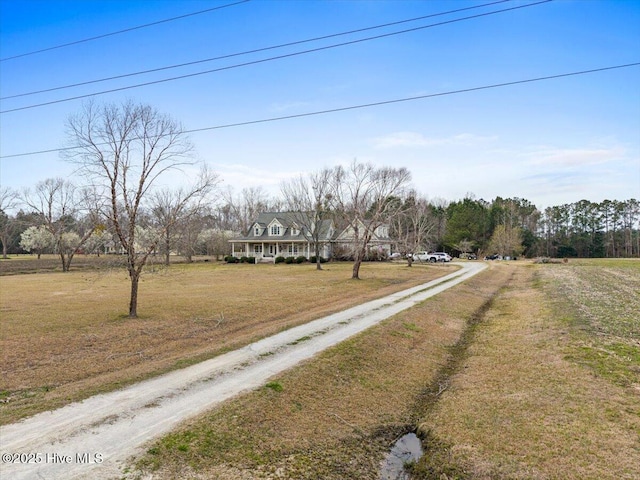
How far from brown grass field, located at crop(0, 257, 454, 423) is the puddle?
5025 millimetres

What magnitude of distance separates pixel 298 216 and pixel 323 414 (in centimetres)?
4897

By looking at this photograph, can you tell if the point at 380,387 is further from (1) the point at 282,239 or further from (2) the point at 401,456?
(1) the point at 282,239

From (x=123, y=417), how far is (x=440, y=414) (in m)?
5.20

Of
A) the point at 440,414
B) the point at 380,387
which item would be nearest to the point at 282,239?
the point at 380,387

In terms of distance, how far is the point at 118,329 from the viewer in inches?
514

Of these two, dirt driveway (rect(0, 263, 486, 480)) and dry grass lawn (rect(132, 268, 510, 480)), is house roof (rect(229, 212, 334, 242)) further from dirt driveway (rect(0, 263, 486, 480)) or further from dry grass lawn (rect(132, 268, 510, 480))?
dirt driveway (rect(0, 263, 486, 480))

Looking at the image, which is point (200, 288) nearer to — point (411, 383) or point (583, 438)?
point (411, 383)

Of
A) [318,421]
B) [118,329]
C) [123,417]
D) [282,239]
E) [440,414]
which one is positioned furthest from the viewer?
[282,239]

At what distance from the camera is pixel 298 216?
55.7 metres

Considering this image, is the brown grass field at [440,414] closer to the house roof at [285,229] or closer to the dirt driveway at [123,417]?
the dirt driveway at [123,417]

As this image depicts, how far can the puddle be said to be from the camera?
18.8ft

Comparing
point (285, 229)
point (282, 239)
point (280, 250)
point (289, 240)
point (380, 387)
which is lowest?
point (380, 387)

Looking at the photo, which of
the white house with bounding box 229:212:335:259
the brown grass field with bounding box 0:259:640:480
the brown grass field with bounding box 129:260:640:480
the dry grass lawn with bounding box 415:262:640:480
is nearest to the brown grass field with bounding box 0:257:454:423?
the brown grass field with bounding box 0:259:640:480

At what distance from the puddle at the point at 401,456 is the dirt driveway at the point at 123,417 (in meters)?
2.83
